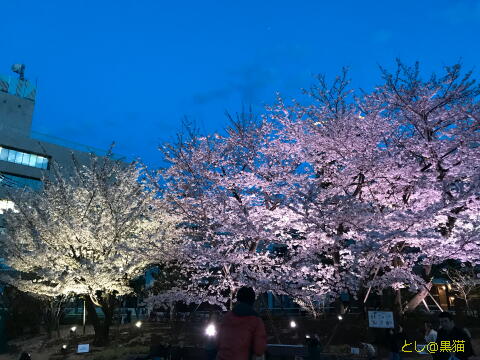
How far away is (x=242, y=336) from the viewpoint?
3.43m

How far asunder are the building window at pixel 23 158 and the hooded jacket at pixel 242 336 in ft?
140

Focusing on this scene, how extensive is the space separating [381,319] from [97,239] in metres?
11.8

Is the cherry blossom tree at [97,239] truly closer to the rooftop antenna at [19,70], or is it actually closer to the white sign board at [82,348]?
the white sign board at [82,348]

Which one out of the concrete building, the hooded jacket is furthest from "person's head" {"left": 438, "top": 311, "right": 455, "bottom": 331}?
the concrete building

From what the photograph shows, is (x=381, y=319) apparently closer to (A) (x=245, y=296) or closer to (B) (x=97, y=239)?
(A) (x=245, y=296)

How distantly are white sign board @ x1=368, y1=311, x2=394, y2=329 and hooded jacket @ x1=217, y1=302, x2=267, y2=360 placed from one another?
7.72m

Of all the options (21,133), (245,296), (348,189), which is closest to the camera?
(245,296)

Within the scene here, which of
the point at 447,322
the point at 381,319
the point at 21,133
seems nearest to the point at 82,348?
the point at 381,319

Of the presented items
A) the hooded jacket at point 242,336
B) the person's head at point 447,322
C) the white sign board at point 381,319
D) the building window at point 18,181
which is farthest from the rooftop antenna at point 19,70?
the person's head at point 447,322

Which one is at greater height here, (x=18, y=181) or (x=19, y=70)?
(x=19, y=70)

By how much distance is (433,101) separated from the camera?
13242 mm

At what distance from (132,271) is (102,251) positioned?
5.47ft

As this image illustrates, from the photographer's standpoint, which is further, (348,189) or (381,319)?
(348,189)

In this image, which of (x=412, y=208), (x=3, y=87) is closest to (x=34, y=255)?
(x=412, y=208)
